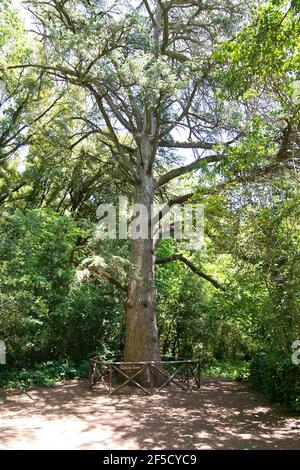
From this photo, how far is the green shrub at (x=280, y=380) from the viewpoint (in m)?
8.00

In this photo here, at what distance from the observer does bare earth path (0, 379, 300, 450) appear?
5980 millimetres

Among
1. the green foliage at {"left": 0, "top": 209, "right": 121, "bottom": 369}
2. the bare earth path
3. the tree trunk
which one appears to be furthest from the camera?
the tree trunk

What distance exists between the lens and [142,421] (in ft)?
24.2

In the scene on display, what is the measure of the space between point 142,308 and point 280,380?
4174mm

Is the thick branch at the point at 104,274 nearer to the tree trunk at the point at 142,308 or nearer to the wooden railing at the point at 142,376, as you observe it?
the tree trunk at the point at 142,308

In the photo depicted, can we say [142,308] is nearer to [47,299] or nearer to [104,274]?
[104,274]

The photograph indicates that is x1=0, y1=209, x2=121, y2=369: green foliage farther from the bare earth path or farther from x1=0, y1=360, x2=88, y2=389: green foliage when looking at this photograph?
the bare earth path

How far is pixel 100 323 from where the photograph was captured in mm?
13453

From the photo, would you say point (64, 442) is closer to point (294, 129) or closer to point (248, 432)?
point (248, 432)

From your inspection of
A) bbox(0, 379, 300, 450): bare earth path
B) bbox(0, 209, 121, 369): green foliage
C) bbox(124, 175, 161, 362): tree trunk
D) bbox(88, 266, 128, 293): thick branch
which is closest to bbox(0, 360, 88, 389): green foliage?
bbox(0, 209, 121, 369): green foliage

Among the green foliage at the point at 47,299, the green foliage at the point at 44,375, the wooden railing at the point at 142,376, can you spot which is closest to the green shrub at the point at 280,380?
the wooden railing at the point at 142,376

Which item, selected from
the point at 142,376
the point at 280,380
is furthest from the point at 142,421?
the point at 142,376

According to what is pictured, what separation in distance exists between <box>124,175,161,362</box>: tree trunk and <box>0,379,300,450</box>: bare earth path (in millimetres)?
1357
